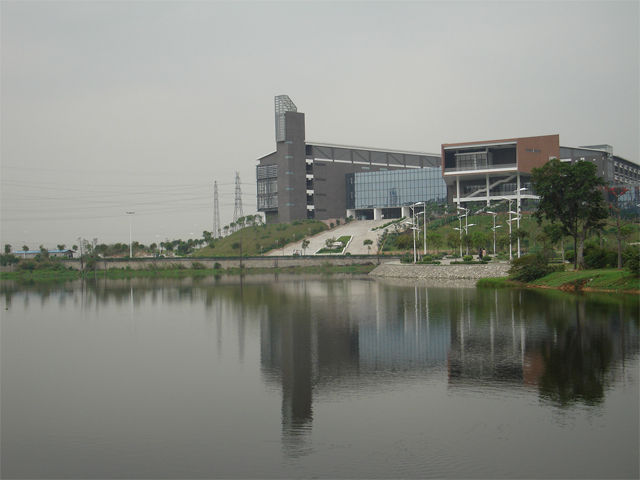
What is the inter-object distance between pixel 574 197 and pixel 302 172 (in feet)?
285

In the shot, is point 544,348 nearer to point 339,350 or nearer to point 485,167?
point 339,350

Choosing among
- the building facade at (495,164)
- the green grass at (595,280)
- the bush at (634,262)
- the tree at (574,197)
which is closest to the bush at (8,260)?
the building facade at (495,164)

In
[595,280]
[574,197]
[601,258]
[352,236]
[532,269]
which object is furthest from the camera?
[352,236]

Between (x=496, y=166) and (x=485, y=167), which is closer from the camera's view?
A: (x=496, y=166)

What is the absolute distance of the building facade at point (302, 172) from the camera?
126m

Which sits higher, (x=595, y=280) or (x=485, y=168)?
(x=485, y=168)

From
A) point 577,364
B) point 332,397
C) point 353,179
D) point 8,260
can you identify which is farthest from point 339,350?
point 353,179

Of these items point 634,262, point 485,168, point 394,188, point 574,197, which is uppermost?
point 485,168

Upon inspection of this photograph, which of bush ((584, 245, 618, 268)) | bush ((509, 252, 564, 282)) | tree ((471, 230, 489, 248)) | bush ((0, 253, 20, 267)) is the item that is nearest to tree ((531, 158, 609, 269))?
bush ((584, 245, 618, 268))

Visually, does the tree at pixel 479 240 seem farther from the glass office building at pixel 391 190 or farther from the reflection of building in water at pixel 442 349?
the glass office building at pixel 391 190

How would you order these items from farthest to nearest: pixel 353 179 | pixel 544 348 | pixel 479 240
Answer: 1. pixel 353 179
2. pixel 479 240
3. pixel 544 348

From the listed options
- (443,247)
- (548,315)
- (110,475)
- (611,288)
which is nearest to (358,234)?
(443,247)

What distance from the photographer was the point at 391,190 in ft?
421

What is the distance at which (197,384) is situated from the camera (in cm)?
1653
